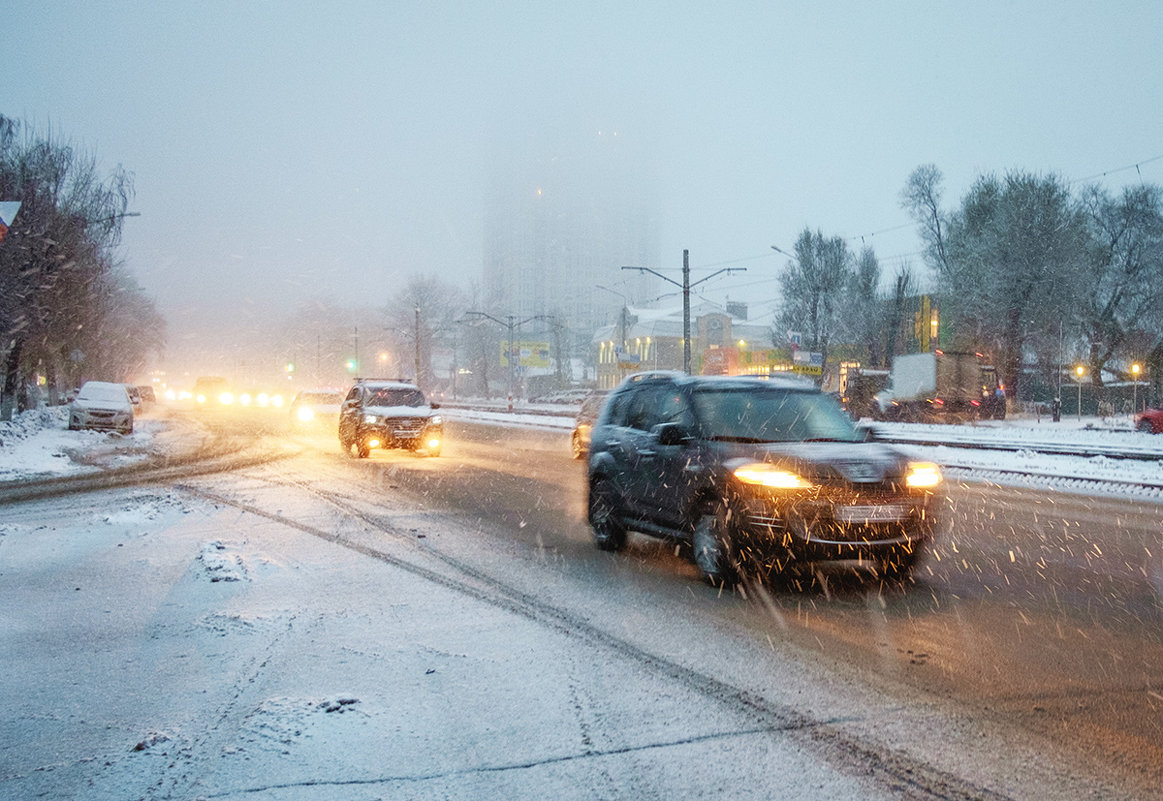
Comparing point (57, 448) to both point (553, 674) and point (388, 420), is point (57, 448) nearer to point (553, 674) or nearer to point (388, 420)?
point (388, 420)

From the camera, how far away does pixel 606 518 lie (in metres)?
8.57

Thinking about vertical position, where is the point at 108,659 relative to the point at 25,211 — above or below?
below

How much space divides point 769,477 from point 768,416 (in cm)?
118

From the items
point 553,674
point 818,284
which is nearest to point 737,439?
point 553,674

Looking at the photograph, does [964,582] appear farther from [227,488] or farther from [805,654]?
[227,488]

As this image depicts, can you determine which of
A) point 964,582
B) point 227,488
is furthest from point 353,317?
point 964,582

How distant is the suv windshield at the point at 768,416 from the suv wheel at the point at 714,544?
673 mm

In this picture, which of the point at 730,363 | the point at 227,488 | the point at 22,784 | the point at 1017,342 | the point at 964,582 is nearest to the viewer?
the point at 22,784

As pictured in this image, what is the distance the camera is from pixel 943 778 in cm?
342

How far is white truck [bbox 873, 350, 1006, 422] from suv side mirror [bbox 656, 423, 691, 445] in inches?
1238

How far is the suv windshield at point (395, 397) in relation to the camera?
2073cm

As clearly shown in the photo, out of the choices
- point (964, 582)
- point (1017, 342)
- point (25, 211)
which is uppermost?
A: point (25, 211)

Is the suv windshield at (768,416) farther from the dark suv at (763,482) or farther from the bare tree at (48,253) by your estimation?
the bare tree at (48,253)

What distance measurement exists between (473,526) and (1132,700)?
6.95 metres
